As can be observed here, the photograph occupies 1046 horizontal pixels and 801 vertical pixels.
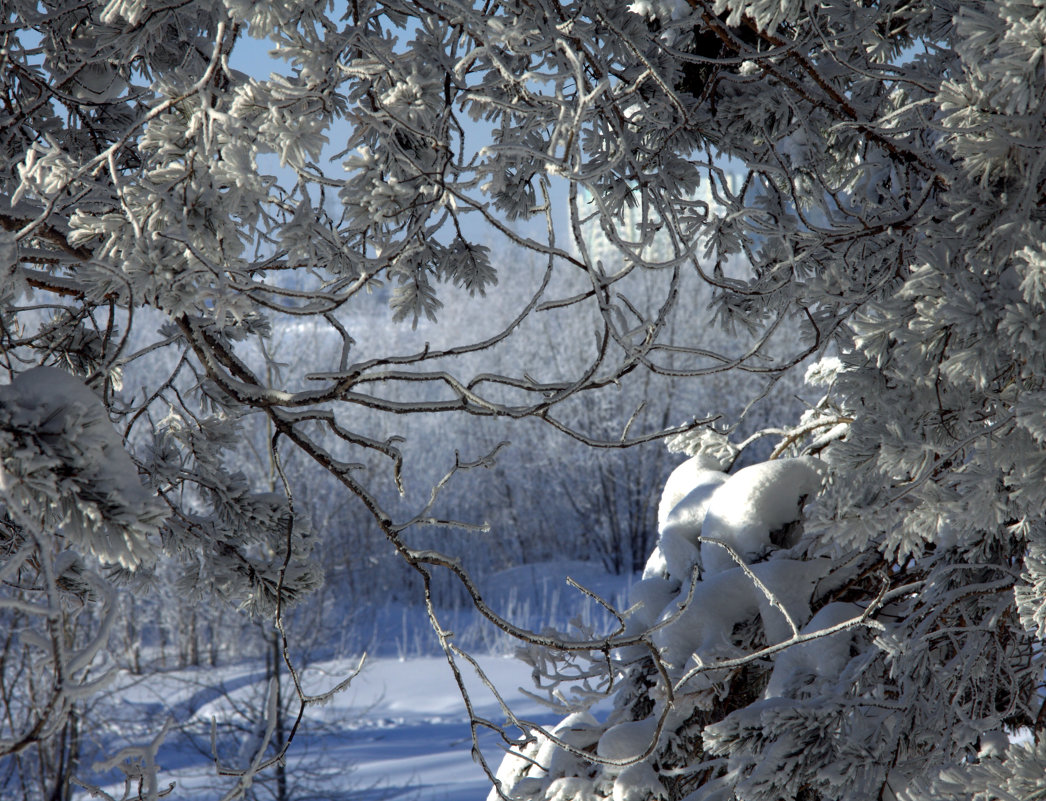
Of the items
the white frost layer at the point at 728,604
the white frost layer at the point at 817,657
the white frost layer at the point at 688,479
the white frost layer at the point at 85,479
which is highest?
the white frost layer at the point at 688,479

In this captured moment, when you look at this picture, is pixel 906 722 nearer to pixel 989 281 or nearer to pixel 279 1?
pixel 989 281

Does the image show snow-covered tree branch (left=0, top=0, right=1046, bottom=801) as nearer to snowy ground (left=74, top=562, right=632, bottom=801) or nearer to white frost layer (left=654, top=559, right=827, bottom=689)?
white frost layer (left=654, top=559, right=827, bottom=689)

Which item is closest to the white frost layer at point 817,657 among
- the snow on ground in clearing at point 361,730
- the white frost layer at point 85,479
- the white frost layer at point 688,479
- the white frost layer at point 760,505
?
the white frost layer at point 760,505

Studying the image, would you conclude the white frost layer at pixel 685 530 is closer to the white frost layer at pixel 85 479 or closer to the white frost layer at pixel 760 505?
the white frost layer at pixel 760 505

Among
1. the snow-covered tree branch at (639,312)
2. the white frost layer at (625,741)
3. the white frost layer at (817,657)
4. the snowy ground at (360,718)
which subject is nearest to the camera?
the snow-covered tree branch at (639,312)

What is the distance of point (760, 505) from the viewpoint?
2975mm

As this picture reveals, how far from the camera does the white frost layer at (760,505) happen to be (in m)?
2.98

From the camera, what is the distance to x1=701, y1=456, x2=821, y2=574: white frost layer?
298 cm

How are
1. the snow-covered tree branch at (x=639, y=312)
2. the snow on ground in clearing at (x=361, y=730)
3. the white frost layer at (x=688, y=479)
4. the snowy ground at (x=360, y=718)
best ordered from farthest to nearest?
the snow on ground in clearing at (x=361, y=730), the snowy ground at (x=360, y=718), the white frost layer at (x=688, y=479), the snow-covered tree branch at (x=639, y=312)

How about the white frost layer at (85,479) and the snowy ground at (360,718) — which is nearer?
the white frost layer at (85,479)

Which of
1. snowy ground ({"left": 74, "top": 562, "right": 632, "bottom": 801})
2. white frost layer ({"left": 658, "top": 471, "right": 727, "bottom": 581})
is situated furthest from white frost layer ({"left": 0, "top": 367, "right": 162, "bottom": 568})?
snowy ground ({"left": 74, "top": 562, "right": 632, "bottom": 801})

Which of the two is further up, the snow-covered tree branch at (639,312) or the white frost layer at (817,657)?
the snow-covered tree branch at (639,312)

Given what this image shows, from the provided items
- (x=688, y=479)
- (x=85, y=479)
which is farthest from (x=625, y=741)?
(x=85, y=479)

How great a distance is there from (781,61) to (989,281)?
43.2 inches
